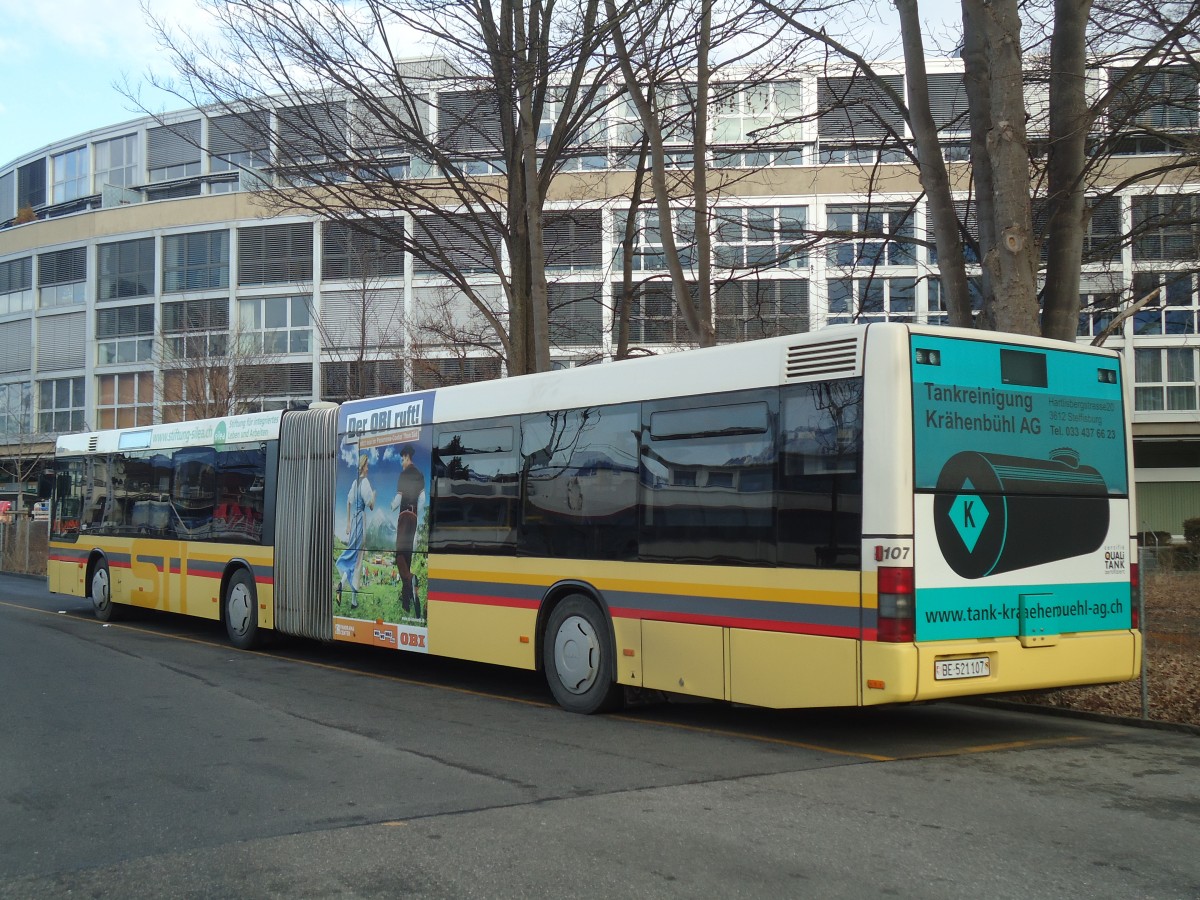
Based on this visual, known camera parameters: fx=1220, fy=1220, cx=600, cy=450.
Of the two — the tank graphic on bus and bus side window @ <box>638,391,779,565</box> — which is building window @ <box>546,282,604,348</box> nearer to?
bus side window @ <box>638,391,779,565</box>

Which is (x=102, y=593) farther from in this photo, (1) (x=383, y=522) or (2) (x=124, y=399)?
(2) (x=124, y=399)

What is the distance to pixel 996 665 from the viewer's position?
807 centimetres

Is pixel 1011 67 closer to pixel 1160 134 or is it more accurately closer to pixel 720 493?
pixel 1160 134

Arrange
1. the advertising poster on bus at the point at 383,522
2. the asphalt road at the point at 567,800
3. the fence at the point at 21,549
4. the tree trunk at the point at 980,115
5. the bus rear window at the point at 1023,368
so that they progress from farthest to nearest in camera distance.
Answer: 1. the fence at the point at 21,549
2. the advertising poster on bus at the point at 383,522
3. the tree trunk at the point at 980,115
4. the bus rear window at the point at 1023,368
5. the asphalt road at the point at 567,800

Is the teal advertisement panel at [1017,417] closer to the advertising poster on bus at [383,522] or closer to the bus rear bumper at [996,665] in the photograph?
the bus rear bumper at [996,665]

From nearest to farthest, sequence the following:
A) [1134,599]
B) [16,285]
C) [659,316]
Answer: [1134,599]
[659,316]
[16,285]

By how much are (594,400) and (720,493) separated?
182cm

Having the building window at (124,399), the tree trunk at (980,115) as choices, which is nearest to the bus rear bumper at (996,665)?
the tree trunk at (980,115)

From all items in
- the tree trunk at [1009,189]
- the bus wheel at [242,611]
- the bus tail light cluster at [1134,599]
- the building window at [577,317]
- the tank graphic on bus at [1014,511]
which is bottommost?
the bus wheel at [242,611]

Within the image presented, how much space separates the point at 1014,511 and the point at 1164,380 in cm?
3586

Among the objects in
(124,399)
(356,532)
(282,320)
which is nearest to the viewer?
(356,532)

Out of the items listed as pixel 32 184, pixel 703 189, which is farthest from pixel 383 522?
pixel 32 184

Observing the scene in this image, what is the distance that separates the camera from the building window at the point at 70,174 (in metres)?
52.2

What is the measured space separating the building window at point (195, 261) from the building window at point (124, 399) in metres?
3.81
